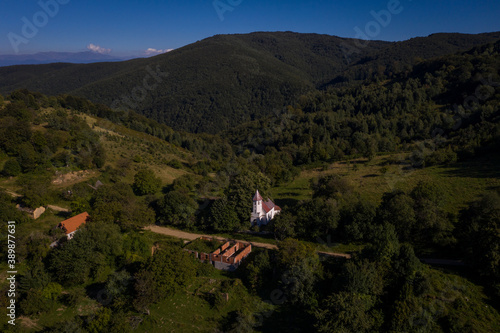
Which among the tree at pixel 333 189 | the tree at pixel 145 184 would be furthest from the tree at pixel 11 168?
the tree at pixel 333 189

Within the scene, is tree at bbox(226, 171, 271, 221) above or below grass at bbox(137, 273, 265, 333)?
above

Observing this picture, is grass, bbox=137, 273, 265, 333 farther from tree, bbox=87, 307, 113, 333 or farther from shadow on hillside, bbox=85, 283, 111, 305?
shadow on hillside, bbox=85, 283, 111, 305

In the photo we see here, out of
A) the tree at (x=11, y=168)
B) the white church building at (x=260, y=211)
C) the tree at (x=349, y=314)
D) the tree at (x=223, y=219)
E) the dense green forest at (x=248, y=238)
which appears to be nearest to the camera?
the tree at (x=349, y=314)

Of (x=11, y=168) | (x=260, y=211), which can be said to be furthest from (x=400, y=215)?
(x=11, y=168)

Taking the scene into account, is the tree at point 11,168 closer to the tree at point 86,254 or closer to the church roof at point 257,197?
the tree at point 86,254

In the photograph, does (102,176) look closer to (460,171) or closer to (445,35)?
(460,171)

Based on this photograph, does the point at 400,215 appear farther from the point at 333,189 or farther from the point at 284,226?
the point at 284,226

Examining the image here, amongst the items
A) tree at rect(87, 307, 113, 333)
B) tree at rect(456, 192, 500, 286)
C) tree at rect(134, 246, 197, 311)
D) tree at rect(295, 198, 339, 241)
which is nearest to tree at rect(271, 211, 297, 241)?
tree at rect(295, 198, 339, 241)

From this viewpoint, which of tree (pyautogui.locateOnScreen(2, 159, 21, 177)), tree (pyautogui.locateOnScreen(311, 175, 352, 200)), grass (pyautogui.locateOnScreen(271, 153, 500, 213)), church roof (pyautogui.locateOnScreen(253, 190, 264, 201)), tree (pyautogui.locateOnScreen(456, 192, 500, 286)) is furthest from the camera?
tree (pyautogui.locateOnScreen(2, 159, 21, 177))
